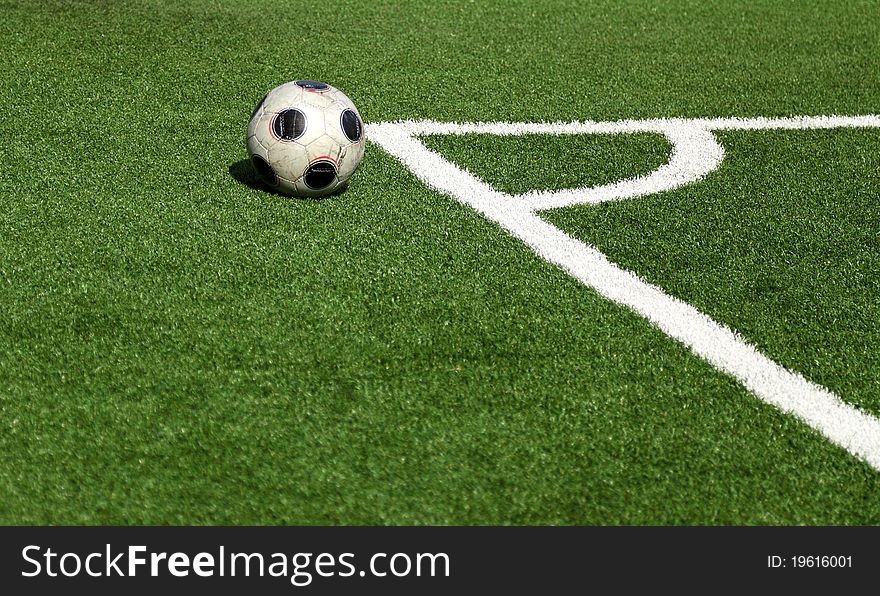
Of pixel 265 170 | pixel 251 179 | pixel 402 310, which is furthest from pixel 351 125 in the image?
pixel 402 310

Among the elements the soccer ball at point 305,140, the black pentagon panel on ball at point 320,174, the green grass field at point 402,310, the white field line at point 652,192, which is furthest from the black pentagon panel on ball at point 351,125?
the white field line at point 652,192

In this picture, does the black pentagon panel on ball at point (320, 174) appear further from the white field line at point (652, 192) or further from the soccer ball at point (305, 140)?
the white field line at point (652, 192)

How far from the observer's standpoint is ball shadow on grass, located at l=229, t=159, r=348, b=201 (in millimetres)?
4547

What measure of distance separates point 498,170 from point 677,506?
103 inches

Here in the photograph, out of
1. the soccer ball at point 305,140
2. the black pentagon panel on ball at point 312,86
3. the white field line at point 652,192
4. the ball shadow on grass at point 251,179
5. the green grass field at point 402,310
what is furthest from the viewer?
the ball shadow on grass at point 251,179

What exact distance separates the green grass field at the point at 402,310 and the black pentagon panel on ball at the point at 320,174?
0.10 m

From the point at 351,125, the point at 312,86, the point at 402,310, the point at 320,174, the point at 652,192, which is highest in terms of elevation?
the point at 312,86

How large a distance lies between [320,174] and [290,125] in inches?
9.5

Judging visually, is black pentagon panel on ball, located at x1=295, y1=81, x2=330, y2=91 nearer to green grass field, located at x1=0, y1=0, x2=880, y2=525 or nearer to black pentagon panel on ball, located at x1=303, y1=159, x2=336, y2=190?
black pentagon panel on ball, located at x1=303, y1=159, x2=336, y2=190

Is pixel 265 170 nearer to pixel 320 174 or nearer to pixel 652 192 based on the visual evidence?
pixel 320 174

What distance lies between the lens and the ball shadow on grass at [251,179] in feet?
14.9

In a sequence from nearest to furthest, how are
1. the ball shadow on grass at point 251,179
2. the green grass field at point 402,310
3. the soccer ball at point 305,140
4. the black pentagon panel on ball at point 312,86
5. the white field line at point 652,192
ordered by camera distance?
the green grass field at point 402,310
the white field line at point 652,192
the soccer ball at point 305,140
the black pentagon panel on ball at point 312,86
the ball shadow on grass at point 251,179

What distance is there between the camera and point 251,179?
4.68 metres

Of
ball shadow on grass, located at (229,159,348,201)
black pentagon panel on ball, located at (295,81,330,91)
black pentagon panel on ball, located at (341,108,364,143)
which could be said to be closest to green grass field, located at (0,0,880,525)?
ball shadow on grass, located at (229,159,348,201)
